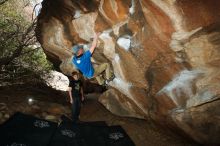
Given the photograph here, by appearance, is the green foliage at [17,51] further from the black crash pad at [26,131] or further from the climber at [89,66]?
the black crash pad at [26,131]

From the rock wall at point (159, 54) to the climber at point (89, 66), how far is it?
0.92ft

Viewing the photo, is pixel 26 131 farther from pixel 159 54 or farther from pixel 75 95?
pixel 159 54

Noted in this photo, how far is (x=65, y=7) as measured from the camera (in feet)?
30.5

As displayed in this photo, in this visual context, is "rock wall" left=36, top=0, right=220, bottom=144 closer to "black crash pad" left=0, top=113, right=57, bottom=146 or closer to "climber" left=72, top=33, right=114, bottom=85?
"climber" left=72, top=33, right=114, bottom=85

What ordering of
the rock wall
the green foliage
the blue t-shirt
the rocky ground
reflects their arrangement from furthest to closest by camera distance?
the green foliage → the blue t-shirt → the rocky ground → the rock wall

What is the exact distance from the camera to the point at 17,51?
1278 cm

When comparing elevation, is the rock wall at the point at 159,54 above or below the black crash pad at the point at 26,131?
above

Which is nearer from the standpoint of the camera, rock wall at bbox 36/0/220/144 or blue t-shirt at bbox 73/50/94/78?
rock wall at bbox 36/0/220/144

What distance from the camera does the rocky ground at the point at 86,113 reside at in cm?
770

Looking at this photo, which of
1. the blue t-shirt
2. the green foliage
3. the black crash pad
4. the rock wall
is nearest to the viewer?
the rock wall

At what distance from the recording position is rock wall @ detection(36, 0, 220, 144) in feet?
19.4

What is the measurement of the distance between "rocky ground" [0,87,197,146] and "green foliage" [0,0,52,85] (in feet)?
6.60

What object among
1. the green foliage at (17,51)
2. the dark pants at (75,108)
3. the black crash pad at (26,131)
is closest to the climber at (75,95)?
the dark pants at (75,108)

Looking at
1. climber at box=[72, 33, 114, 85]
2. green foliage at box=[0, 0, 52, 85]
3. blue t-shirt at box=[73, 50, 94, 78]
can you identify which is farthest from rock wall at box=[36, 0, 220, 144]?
green foliage at box=[0, 0, 52, 85]
